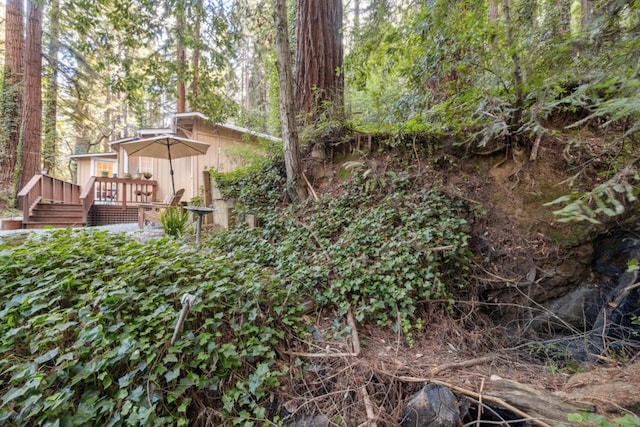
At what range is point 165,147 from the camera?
21.7 ft

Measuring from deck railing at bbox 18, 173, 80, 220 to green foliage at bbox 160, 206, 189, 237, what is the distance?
416 cm

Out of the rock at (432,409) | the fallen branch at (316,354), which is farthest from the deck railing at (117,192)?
the rock at (432,409)

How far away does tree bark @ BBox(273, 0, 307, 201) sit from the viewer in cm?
364

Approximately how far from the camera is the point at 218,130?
9.45 m

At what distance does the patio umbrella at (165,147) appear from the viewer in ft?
20.8

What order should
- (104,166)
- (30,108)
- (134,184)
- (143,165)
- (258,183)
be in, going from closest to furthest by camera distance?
(258,183), (30,108), (134,184), (143,165), (104,166)

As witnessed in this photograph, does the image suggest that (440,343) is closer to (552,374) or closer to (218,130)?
(552,374)

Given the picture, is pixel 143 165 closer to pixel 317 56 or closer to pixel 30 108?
pixel 30 108

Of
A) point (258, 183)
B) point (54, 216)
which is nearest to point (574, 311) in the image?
point (258, 183)

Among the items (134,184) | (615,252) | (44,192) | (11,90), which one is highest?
(11,90)

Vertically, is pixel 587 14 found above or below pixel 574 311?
above

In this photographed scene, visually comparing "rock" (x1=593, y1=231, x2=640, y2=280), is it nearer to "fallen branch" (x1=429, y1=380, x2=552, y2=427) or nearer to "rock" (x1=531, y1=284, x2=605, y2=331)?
"rock" (x1=531, y1=284, x2=605, y2=331)

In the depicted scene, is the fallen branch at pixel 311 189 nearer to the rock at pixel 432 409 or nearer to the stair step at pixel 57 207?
the rock at pixel 432 409

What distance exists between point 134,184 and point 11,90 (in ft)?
14.7
